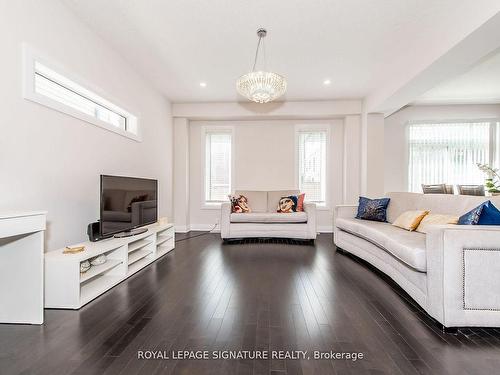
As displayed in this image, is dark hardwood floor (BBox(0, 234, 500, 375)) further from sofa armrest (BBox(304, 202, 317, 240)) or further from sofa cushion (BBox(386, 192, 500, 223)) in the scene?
sofa armrest (BBox(304, 202, 317, 240))

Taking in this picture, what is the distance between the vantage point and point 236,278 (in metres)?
2.61

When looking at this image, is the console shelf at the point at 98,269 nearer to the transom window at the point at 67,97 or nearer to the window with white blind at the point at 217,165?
the transom window at the point at 67,97

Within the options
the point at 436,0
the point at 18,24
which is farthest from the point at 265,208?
the point at 18,24

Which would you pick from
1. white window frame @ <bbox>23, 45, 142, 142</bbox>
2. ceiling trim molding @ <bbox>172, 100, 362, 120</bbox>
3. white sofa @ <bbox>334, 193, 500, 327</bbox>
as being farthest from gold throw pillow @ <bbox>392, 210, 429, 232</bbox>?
white window frame @ <bbox>23, 45, 142, 142</bbox>

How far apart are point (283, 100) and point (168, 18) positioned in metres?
2.84

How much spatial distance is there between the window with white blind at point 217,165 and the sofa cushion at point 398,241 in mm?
2938

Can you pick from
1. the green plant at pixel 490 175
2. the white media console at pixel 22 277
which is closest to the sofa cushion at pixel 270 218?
the white media console at pixel 22 277

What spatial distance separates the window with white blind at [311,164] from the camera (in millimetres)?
5430

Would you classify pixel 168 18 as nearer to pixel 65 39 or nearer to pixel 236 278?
pixel 65 39

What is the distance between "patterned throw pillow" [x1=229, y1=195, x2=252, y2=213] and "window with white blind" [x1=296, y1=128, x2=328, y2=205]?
4.67 ft

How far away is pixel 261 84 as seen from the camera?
282 centimetres

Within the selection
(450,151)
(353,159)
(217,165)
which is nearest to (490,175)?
(450,151)

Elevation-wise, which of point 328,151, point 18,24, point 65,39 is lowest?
point 328,151

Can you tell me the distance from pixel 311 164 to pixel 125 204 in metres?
3.94
